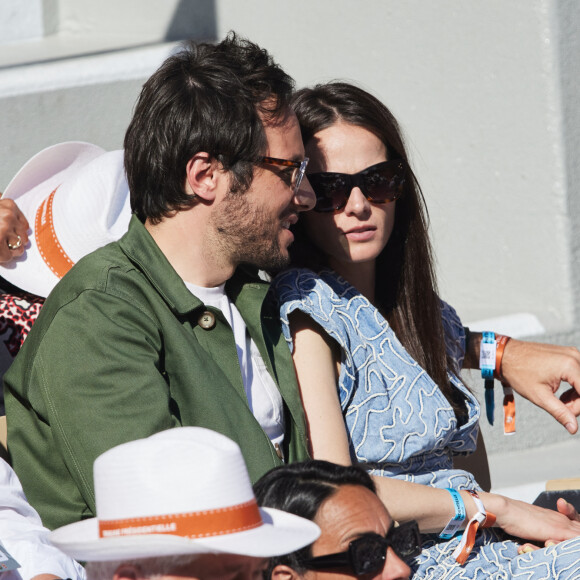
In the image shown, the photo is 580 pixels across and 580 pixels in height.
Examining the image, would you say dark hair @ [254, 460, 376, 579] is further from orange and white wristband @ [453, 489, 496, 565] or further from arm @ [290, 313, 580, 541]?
orange and white wristband @ [453, 489, 496, 565]

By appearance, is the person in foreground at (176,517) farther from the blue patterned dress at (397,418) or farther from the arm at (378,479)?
the blue patterned dress at (397,418)

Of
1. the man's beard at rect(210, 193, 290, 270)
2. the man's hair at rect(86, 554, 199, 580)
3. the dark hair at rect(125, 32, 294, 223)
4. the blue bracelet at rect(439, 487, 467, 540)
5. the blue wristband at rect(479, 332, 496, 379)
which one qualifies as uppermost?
the dark hair at rect(125, 32, 294, 223)

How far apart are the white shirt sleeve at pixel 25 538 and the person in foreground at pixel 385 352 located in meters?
0.65

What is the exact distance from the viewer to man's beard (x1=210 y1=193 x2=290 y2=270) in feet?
8.50

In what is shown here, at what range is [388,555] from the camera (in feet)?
5.93

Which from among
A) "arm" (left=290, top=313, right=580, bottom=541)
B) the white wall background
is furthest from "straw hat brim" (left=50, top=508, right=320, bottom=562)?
the white wall background

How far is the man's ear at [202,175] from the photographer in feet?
8.50

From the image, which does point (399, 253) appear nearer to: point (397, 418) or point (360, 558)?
point (397, 418)

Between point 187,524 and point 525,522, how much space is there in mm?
1370

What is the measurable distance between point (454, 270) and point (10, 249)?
253cm

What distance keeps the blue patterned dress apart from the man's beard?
0.12 m

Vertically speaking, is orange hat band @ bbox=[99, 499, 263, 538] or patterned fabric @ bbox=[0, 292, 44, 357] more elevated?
orange hat band @ bbox=[99, 499, 263, 538]

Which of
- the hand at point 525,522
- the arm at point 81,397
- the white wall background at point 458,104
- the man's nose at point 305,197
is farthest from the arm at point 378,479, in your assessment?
the white wall background at point 458,104

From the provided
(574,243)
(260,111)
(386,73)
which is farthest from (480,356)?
(386,73)
